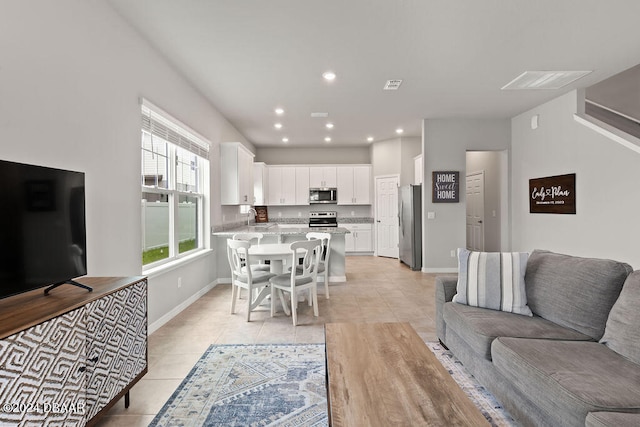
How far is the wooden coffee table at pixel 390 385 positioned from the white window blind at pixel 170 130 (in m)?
2.69

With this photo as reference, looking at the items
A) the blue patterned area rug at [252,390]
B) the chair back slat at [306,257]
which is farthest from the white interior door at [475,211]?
the blue patterned area rug at [252,390]

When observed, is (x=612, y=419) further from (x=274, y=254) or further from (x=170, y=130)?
(x=170, y=130)

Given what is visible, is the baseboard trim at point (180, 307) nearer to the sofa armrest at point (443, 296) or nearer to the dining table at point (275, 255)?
the dining table at point (275, 255)

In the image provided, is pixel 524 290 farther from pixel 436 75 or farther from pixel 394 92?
pixel 394 92

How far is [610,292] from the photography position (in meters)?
2.02

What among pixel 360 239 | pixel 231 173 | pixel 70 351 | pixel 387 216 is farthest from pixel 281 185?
pixel 70 351

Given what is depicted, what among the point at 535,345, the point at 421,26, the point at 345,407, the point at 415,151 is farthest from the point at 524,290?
the point at 415,151

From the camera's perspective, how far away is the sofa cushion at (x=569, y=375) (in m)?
1.38

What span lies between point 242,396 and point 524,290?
81.8 inches

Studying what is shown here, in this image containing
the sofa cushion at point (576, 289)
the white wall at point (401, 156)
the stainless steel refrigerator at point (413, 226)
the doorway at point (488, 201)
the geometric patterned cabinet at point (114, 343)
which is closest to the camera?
the geometric patterned cabinet at point (114, 343)

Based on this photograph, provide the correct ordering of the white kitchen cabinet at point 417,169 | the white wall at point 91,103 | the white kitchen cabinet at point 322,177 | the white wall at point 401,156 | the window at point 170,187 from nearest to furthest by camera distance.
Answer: the white wall at point 91,103 → the window at point 170,187 → the white kitchen cabinet at point 417,169 → the white wall at point 401,156 → the white kitchen cabinet at point 322,177

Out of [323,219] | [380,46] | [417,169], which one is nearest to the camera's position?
[380,46]

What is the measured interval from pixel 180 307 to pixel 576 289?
3.78 m

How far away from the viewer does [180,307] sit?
4.01m
